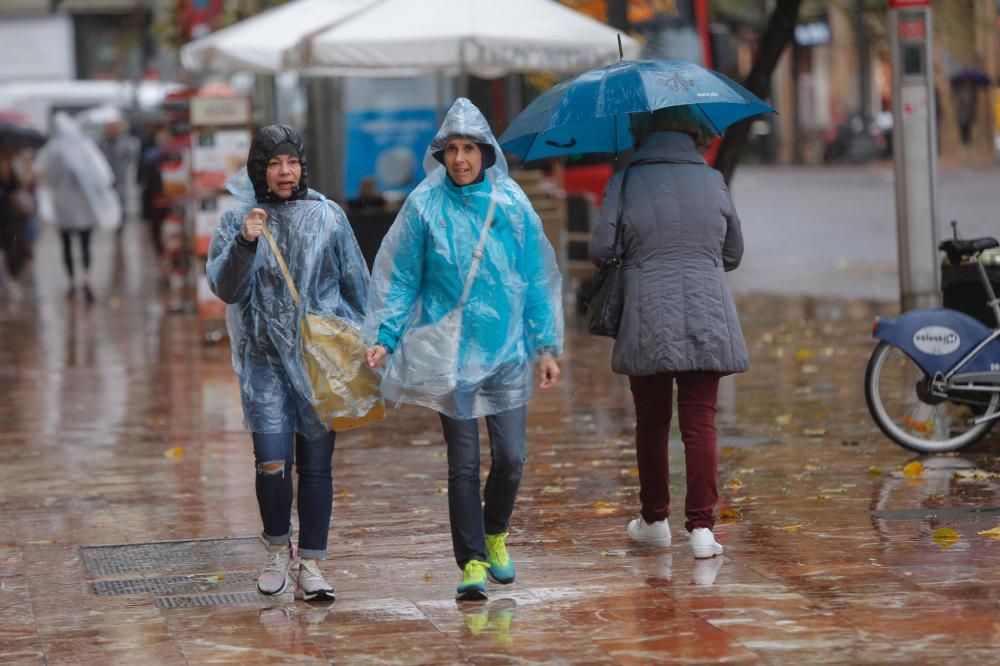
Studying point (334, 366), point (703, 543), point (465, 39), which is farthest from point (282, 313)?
point (465, 39)

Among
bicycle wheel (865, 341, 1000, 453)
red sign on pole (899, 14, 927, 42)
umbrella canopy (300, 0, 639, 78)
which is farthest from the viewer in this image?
umbrella canopy (300, 0, 639, 78)

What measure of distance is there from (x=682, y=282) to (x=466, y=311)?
3.08 feet

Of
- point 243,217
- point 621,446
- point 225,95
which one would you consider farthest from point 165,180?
point 243,217

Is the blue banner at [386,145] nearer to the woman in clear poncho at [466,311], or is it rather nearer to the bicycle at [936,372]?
the bicycle at [936,372]

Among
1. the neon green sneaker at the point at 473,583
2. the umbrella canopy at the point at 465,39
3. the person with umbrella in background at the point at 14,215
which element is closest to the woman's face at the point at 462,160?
the neon green sneaker at the point at 473,583

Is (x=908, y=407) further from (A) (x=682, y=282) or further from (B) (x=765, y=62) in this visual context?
(B) (x=765, y=62)

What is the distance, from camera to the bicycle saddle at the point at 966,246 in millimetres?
9023

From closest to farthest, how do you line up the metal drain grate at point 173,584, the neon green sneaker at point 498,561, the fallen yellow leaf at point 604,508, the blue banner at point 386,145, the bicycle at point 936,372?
1. the neon green sneaker at point 498,561
2. the metal drain grate at point 173,584
3. the fallen yellow leaf at point 604,508
4. the bicycle at point 936,372
5. the blue banner at point 386,145

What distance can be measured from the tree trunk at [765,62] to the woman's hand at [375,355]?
26.8 feet

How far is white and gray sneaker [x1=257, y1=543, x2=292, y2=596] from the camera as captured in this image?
21.0 feet

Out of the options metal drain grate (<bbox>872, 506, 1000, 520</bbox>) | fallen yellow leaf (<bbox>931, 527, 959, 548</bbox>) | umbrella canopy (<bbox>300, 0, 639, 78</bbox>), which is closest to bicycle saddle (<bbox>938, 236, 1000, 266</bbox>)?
metal drain grate (<bbox>872, 506, 1000, 520</bbox>)

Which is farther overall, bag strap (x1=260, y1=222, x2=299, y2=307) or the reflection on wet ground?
bag strap (x1=260, y1=222, x2=299, y2=307)

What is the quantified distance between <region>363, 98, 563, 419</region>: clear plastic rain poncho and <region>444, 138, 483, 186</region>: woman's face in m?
0.02

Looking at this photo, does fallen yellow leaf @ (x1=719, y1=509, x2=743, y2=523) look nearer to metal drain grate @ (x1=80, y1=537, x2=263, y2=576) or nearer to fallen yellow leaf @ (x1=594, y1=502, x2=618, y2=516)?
fallen yellow leaf @ (x1=594, y1=502, x2=618, y2=516)
